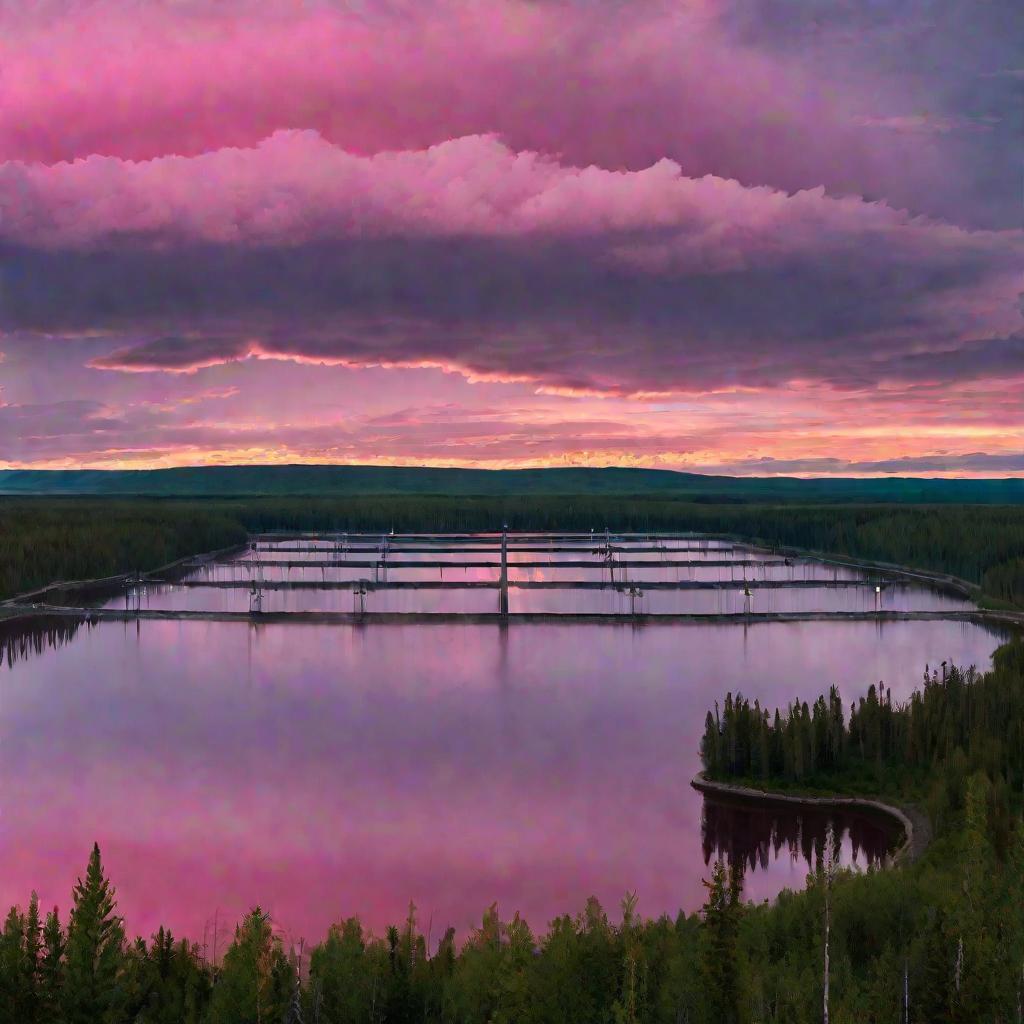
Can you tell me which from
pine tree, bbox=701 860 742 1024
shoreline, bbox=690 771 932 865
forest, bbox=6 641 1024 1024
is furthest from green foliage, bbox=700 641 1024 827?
pine tree, bbox=701 860 742 1024

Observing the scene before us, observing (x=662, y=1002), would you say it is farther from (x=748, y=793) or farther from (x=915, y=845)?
(x=748, y=793)

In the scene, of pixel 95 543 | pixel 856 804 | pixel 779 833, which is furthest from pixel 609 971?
pixel 95 543

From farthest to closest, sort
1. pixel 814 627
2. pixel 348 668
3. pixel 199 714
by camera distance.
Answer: pixel 814 627 < pixel 348 668 < pixel 199 714

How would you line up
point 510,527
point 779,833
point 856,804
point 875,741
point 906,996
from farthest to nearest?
point 510,527
point 875,741
point 856,804
point 779,833
point 906,996

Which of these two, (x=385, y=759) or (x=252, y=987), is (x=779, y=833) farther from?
(x=252, y=987)

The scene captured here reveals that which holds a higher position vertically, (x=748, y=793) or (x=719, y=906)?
(x=719, y=906)

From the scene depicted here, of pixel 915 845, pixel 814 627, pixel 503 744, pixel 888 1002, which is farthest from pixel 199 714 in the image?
pixel 814 627
